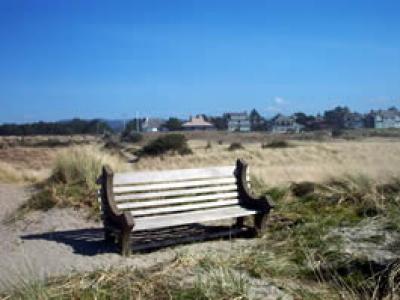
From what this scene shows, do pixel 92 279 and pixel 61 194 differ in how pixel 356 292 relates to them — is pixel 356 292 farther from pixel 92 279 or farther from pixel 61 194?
pixel 61 194

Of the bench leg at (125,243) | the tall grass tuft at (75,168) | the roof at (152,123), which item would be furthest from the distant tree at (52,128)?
the bench leg at (125,243)

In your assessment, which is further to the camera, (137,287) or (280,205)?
(280,205)

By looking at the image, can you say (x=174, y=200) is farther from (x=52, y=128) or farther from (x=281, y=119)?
(x=281, y=119)

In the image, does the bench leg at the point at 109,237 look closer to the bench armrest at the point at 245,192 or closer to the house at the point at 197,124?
the bench armrest at the point at 245,192

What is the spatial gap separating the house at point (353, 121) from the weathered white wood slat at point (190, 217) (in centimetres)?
10323

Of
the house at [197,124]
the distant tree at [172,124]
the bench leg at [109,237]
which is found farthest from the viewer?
the house at [197,124]

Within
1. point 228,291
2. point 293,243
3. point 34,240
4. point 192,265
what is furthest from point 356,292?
point 34,240

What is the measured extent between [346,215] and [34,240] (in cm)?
443

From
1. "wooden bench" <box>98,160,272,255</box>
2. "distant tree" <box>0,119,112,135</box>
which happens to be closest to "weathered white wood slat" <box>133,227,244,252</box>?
"wooden bench" <box>98,160,272,255</box>

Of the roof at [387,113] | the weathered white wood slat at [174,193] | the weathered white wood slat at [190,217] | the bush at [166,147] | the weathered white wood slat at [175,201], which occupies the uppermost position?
the roof at [387,113]

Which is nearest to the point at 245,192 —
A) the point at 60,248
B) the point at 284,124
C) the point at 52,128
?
the point at 60,248

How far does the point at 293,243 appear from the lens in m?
6.66

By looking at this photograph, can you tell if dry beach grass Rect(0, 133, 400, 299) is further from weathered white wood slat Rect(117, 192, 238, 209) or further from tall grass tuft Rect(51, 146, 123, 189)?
tall grass tuft Rect(51, 146, 123, 189)

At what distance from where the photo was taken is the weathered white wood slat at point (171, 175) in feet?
22.9
